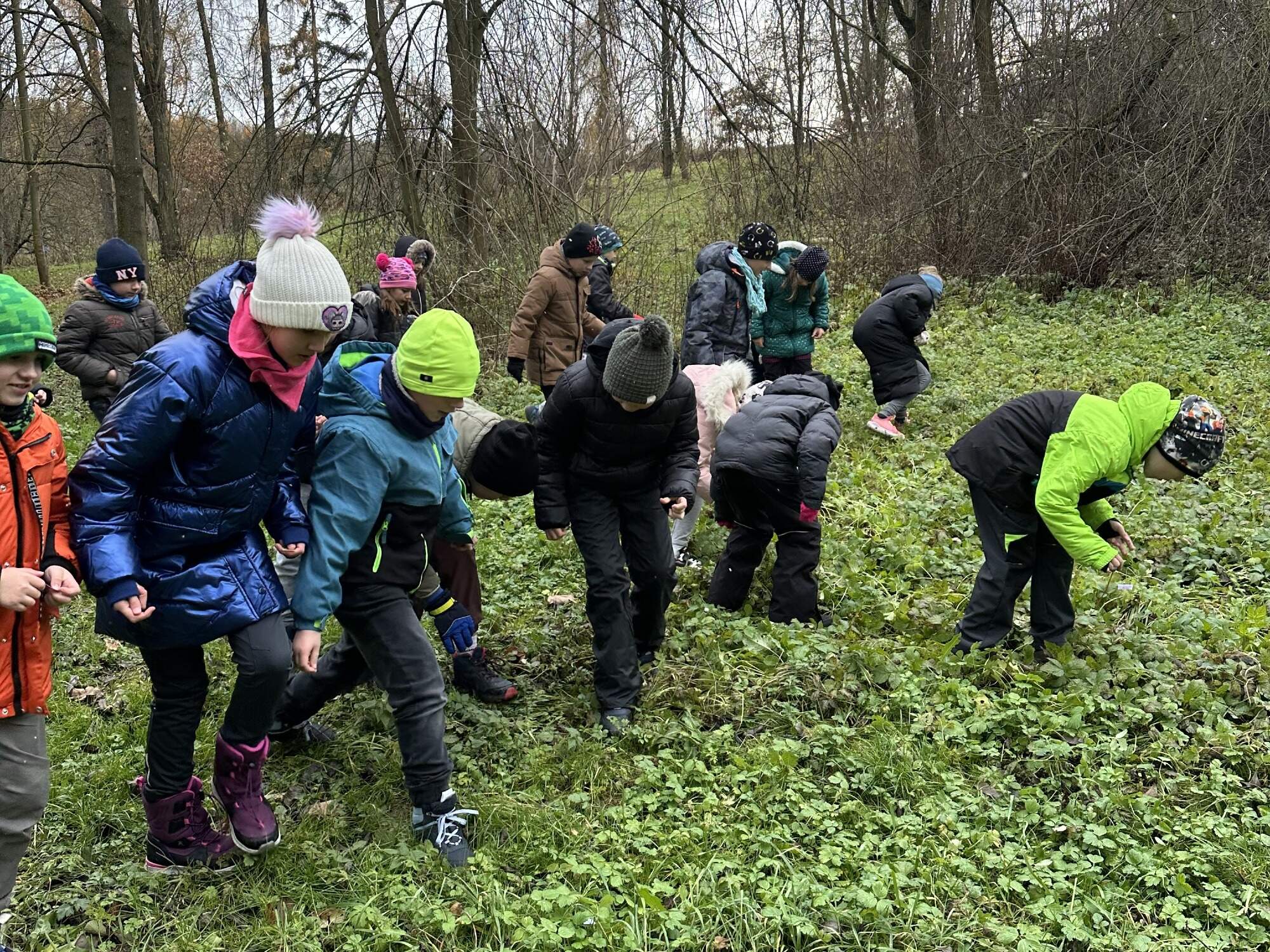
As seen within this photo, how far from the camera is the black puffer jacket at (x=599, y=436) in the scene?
4227 millimetres

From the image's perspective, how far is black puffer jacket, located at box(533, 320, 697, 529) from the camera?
Result: 13.9ft

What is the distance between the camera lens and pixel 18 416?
2.56 meters

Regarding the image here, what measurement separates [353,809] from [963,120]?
13.4 m

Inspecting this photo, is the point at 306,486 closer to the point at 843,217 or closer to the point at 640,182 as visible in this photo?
the point at 640,182

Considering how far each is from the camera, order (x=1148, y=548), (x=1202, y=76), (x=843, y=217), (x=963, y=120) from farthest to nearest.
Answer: (x=843, y=217) → (x=963, y=120) → (x=1202, y=76) → (x=1148, y=548)

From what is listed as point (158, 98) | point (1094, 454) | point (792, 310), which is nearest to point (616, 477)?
point (1094, 454)

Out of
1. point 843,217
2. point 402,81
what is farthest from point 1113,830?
point 843,217

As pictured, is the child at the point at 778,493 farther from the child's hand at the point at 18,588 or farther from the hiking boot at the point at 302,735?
the child's hand at the point at 18,588

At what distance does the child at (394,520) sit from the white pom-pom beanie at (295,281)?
1.31ft

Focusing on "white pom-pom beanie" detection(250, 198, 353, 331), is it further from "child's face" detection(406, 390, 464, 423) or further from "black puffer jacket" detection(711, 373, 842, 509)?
"black puffer jacket" detection(711, 373, 842, 509)

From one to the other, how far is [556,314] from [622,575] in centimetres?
373

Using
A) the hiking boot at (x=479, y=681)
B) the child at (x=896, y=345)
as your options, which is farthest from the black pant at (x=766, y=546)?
the child at (x=896, y=345)

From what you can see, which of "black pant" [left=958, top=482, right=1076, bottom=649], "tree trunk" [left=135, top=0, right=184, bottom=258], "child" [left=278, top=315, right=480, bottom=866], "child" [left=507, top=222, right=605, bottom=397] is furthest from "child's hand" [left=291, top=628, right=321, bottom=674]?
"tree trunk" [left=135, top=0, right=184, bottom=258]

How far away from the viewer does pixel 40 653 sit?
102 inches
